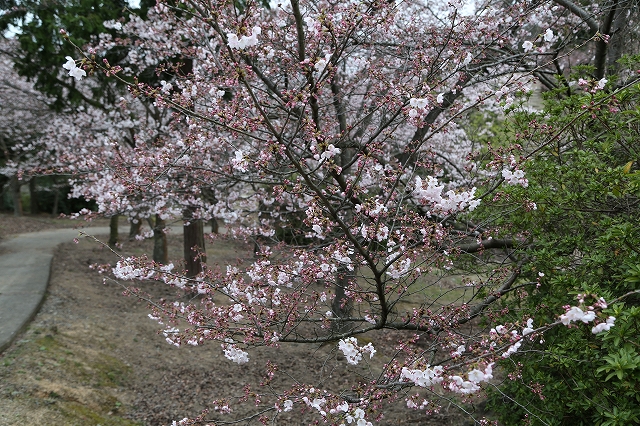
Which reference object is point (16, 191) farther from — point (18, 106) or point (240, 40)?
point (240, 40)

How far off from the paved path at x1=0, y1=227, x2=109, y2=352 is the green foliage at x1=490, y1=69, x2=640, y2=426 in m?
5.98

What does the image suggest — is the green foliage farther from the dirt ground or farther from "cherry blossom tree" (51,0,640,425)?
the dirt ground

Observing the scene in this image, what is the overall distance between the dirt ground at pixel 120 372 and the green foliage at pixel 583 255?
65.2 inches

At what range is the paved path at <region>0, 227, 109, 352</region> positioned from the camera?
21.4ft

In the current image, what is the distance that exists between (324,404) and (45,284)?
26.1 ft

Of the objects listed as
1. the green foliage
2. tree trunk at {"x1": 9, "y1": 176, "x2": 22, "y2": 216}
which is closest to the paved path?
tree trunk at {"x1": 9, "y1": 176, "x2": 22, "y2": 216}

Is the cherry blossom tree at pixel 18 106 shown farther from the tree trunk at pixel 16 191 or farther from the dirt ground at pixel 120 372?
the dirt ground at pixel 120 372

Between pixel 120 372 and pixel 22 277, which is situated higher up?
pixel 22 277

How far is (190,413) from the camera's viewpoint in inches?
216

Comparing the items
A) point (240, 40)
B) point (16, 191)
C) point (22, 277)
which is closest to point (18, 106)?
point (16, 191)

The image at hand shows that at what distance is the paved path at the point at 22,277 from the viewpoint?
6531 mm

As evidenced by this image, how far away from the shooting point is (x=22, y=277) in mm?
9344

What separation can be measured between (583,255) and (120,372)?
5.81 m

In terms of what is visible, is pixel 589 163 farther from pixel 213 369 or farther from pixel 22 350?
pixel 22 350
